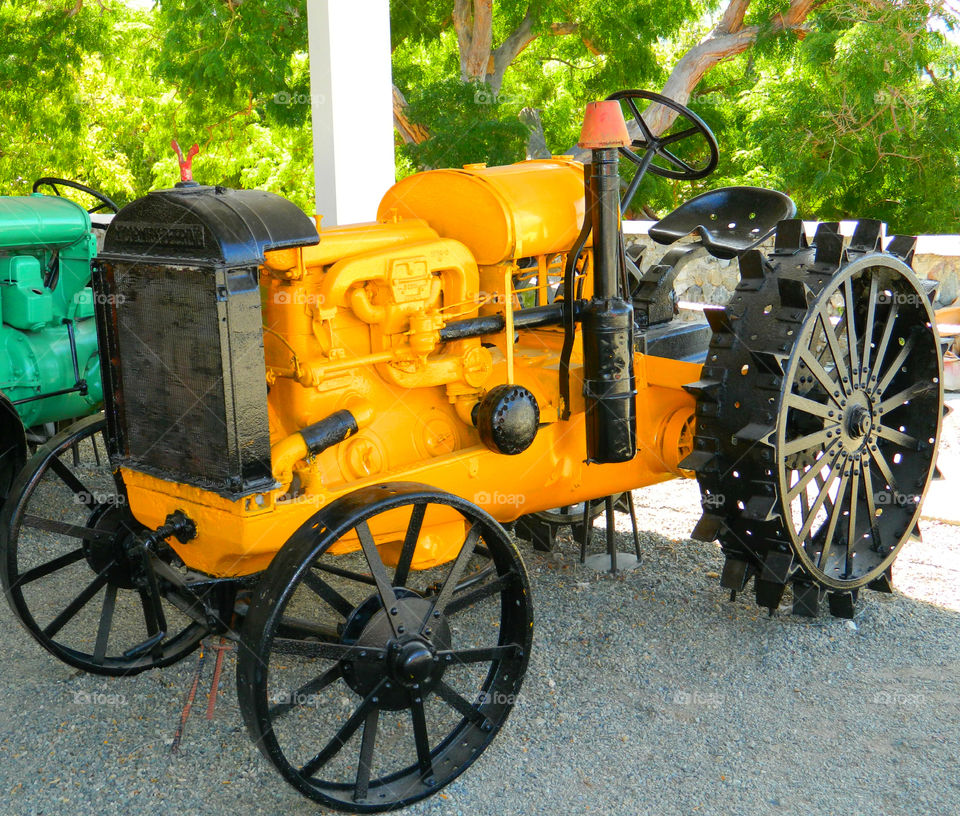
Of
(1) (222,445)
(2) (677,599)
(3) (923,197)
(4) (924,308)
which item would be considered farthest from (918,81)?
(1) (222,445)

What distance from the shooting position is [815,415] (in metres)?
3.48

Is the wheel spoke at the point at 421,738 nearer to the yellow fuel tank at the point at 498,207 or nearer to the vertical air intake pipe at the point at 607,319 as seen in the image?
the vertical air intake pipe at the point at 607,319

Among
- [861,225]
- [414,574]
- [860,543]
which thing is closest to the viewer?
[861,225]

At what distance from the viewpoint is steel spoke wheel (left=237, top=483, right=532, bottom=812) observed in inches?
97.1

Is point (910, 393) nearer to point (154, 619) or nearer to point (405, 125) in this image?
point (154, 619)

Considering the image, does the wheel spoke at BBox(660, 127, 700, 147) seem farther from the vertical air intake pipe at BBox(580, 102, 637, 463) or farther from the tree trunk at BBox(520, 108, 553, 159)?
the tree trunk at BBox(520, 108, 553, 159)

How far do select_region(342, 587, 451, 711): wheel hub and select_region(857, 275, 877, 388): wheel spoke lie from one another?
6.10ft

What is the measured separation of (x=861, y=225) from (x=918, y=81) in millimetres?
7649

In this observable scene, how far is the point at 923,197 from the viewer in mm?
10875

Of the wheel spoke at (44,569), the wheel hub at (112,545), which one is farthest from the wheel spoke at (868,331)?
the wheel spoke at (44,569)

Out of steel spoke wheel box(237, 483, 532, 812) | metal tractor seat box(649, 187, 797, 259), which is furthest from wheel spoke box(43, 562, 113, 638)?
metal tractor seat box(649, 187, 797, 259)

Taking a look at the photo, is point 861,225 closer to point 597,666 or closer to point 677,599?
point 677,599

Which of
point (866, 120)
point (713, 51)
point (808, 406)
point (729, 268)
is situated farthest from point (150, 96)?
point (808, 406)

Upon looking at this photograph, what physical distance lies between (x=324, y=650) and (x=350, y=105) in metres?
3.59
